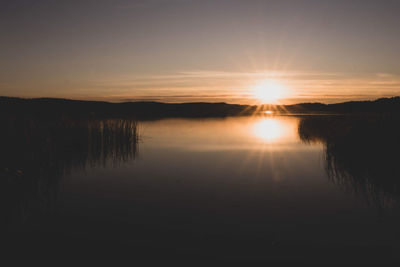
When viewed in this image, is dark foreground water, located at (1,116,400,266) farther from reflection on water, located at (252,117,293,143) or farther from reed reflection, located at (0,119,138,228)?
reflection on water, located at (252,117,293,143)

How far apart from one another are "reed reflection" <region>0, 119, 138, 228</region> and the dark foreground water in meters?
0.04

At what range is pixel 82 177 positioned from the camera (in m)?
9.48

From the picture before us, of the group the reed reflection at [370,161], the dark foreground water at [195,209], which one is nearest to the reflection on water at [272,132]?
the reed reflection at [370,161]

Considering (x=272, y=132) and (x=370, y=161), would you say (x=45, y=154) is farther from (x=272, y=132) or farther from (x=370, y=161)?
(x=272, y=132)

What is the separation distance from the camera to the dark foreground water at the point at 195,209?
179 inches

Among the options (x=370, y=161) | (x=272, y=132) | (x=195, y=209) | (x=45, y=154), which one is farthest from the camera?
(x=272, y=132)

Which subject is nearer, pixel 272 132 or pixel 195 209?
pixel 195 209

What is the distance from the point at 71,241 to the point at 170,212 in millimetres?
1997

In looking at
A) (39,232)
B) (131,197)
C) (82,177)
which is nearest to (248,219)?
(131,197)

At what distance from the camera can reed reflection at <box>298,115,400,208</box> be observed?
7637 mm

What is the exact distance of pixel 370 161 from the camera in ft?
33.0

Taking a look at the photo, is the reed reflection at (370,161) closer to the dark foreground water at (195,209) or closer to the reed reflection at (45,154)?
the dark foreground water at (195,209)

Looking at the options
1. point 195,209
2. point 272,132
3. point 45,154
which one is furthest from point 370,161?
point 272,132

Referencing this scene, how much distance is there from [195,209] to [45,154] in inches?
248
